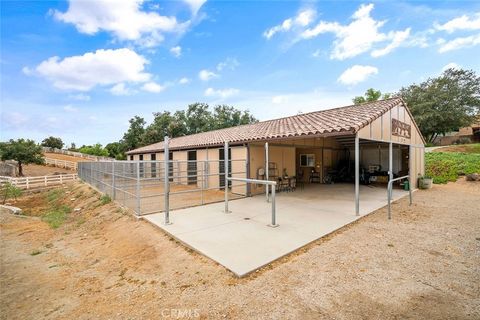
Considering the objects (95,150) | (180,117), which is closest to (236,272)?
(180,117)

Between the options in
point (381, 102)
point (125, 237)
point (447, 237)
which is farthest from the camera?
point (381, 102)

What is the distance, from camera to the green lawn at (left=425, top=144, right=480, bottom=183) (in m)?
13.2

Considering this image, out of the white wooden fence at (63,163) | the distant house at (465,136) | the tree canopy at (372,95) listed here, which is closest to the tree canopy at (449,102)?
the distant house at (465,136)

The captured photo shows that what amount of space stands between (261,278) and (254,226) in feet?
7.12

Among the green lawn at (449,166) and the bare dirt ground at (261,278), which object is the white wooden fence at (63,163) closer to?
the bare dirt ground at (261,278)

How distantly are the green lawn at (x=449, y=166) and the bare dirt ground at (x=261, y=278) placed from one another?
31.9 feet

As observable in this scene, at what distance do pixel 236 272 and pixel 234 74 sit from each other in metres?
16.0

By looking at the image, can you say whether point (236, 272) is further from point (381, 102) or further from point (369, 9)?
point (369, 9)

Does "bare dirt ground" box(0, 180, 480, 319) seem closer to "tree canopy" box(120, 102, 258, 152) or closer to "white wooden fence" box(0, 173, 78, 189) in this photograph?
"white wooden fence" box(0, 173, 78, 189)

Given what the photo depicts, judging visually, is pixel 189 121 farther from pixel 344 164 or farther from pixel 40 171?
pixel 344 164

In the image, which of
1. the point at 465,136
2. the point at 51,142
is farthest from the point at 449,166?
the point at 51,142

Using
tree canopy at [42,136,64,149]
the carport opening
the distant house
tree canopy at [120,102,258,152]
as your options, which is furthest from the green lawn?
tree canopy at [42,136,64,149]

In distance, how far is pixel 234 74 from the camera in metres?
17.0

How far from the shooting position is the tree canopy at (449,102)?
24.8m
